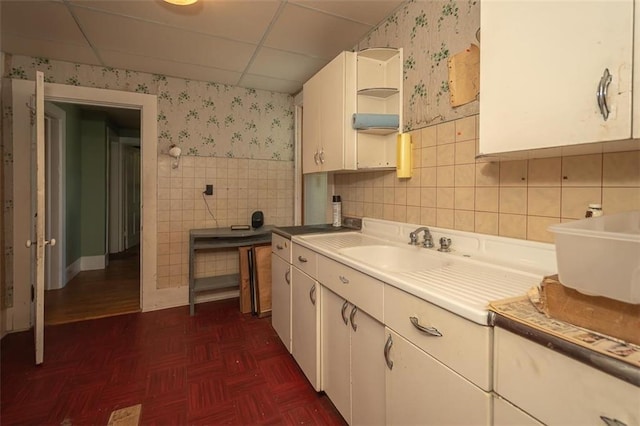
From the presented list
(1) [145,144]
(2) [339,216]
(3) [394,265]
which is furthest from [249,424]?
(1) [145,144]

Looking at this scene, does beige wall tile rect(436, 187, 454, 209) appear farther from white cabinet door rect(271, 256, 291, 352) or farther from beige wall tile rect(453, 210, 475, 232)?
white cabinet door rect(271, 256, 291, 352)

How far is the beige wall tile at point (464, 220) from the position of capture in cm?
142

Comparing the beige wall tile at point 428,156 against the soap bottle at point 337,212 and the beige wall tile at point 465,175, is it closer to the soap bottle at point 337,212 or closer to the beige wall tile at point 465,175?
the beige wall tile at point 465,175

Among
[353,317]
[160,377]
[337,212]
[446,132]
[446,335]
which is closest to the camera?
[446,335]

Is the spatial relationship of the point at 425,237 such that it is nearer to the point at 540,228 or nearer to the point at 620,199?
the point at 540,228

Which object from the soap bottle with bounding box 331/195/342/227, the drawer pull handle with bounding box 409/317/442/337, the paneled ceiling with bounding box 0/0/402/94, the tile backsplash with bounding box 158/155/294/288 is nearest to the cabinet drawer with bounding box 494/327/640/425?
the drawer pull handle with bounding box 409/317/442/337

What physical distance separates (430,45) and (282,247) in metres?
1.58

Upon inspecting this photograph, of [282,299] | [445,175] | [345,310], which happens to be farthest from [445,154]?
[282,299]

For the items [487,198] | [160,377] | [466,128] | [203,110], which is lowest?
[160,377]

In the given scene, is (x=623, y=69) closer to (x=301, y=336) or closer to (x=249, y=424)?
(x=301, y=336)

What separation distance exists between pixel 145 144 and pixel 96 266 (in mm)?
2705

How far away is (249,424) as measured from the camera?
1.52m

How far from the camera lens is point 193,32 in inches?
85.8

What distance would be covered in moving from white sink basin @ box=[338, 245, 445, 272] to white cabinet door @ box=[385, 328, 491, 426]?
1.67 feet
